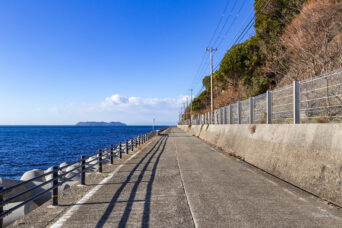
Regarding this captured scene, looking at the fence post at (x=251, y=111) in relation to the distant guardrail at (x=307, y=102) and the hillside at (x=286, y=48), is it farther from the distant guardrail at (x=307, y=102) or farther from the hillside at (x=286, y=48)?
the hillside at (x=286, y=48)

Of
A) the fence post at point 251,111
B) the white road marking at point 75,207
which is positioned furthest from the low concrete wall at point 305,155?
the white road marking at point 75,207

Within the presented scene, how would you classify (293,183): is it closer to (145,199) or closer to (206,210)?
(206,210)

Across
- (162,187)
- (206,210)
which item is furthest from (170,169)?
(206,210)

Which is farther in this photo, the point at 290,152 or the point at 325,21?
the point at 325,21

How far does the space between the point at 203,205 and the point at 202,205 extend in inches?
0.8

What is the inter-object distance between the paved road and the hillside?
11.7 m

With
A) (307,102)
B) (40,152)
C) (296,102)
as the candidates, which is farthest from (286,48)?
(40,152)

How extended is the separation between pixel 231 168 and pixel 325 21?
14433 millimetres

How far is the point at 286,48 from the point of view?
2606 centimetres

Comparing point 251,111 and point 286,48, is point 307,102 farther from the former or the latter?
point 286,48

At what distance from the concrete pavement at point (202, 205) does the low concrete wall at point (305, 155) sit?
344mm

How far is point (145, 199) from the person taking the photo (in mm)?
6129

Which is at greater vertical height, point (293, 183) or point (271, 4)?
point (271, 4)

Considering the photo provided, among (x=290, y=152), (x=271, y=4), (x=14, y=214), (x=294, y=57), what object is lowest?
(x=14, y=214)
